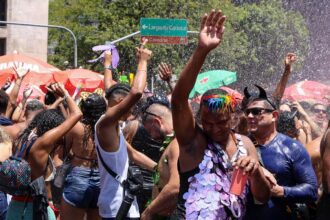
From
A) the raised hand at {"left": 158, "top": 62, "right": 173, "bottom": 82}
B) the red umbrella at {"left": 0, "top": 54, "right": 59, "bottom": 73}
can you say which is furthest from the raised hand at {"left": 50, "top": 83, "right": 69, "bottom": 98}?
the red umbrella at {"left": 0, "top": 54, "right": 59, "bottom": 73}

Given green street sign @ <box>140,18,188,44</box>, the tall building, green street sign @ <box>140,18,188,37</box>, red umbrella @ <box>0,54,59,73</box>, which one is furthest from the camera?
the tall building

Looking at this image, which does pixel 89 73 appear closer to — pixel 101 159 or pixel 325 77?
pixel 325 77

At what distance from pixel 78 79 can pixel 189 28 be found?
840 inches

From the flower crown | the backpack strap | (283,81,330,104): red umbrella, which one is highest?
the flower crown

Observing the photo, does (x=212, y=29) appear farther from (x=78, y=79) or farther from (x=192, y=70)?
(x=78, y=79)

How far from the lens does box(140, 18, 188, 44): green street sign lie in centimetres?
1778

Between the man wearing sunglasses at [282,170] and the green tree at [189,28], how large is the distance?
25.5m

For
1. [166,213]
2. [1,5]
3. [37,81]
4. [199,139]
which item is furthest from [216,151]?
[1,5]

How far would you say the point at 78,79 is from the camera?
20.5m

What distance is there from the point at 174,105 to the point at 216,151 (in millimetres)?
393

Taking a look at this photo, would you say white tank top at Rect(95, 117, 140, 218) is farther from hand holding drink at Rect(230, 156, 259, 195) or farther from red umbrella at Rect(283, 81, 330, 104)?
red umbrella at Rect(283, 81, 330, 104)

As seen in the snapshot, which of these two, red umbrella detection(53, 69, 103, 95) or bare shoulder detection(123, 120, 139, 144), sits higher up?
bare shoulder detection(123, 120, 139, 144)

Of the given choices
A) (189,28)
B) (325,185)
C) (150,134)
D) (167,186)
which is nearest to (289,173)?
(325,185)

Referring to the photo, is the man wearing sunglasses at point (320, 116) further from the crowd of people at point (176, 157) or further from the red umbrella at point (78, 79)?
the red umbrella at point (78, 79)
